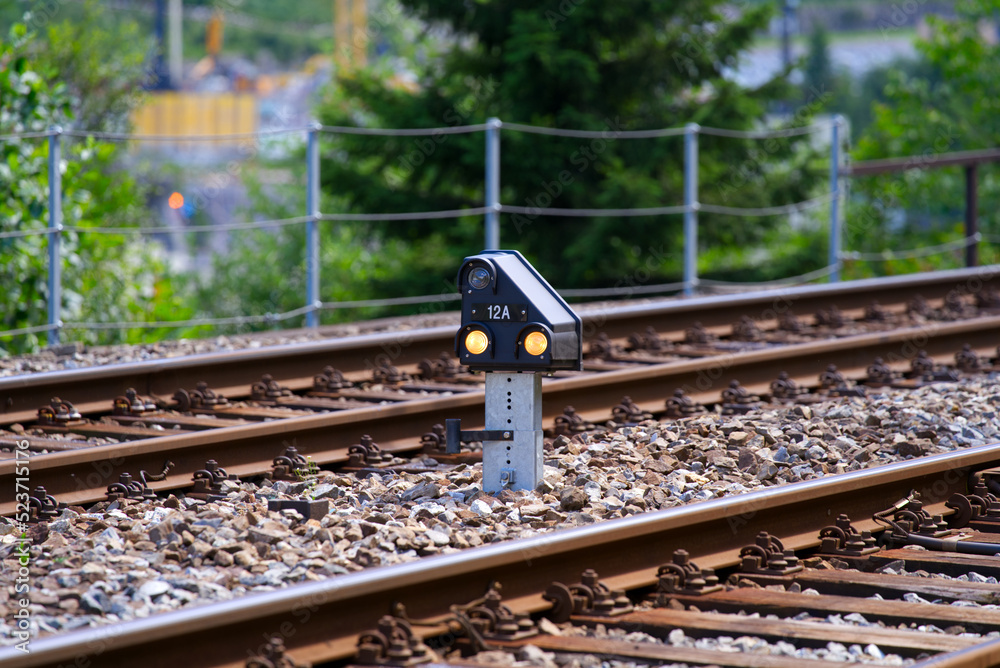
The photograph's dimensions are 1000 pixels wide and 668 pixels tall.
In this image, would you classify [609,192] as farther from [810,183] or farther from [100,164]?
[100,164]

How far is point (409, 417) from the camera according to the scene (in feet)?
19.3

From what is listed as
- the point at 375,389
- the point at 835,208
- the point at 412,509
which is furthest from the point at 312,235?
the point at 835,208

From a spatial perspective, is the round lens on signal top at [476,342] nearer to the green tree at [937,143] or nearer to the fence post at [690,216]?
the fence post at [690,216]

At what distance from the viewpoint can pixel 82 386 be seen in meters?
6.09

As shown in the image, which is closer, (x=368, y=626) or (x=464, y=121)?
(x=368, y=626)

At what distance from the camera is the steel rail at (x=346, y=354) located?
602 centimetres

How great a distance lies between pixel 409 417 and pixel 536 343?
1.62 metres

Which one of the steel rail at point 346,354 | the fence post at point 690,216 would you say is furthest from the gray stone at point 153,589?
the fence post at point 690,216

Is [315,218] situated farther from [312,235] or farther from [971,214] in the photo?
[971,214]

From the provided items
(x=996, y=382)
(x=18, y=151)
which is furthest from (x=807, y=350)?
(x=18, y=151)

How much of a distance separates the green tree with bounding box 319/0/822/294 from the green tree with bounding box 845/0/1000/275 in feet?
11.9

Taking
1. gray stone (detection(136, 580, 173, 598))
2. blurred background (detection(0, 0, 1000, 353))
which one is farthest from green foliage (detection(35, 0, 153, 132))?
gray stone (detection(136, 580, 173, 598))

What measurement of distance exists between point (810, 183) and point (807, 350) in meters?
8.41

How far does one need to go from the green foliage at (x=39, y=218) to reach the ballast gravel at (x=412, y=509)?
17.3 ft
